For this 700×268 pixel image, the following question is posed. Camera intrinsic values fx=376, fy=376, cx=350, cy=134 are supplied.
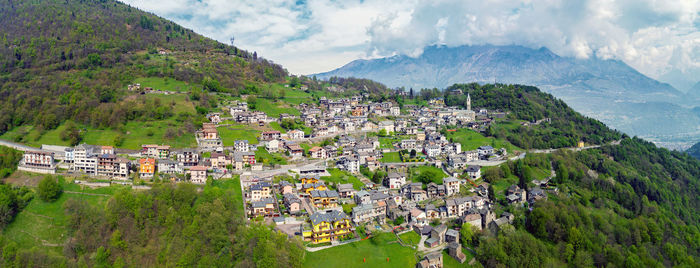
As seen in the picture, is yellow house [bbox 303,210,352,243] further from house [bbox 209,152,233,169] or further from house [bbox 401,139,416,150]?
house [bbox 401,139,416,150]

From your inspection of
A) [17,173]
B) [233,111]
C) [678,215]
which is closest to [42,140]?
[17,173]

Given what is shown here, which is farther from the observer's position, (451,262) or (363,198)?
(363,198)

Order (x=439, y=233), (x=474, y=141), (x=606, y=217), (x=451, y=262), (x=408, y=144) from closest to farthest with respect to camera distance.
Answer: (x=451, y=262)
(x=439, y=233)
(x=606, y=217)
(x=408, y=144)
(x=474, y=141)

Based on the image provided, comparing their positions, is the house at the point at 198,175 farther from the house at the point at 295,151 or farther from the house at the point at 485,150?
the house at the point at 485,150

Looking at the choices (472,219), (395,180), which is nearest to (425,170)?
(395,180)

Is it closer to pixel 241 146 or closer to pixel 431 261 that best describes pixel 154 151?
pixel 241 146

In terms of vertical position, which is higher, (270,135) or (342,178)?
(270,135)
